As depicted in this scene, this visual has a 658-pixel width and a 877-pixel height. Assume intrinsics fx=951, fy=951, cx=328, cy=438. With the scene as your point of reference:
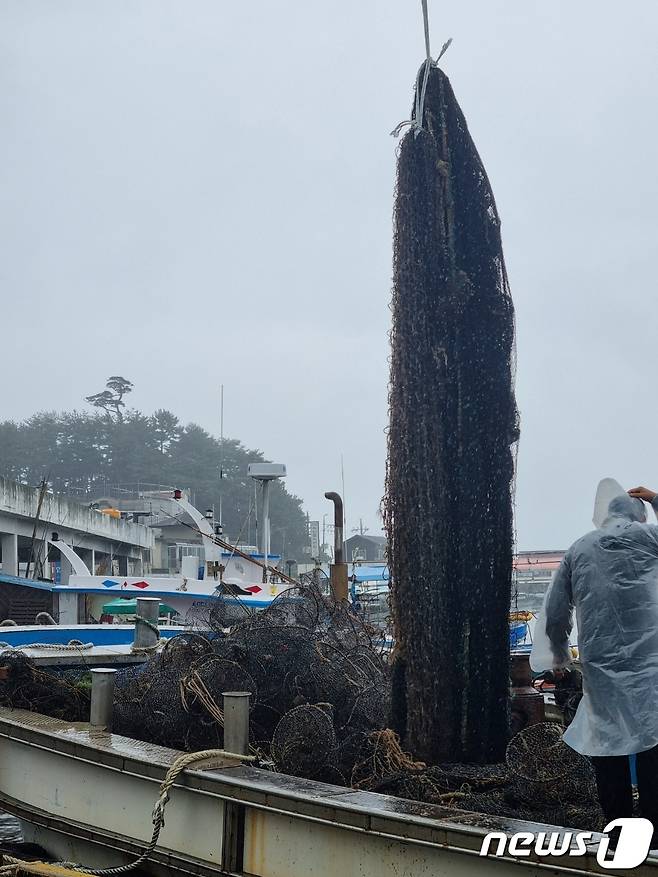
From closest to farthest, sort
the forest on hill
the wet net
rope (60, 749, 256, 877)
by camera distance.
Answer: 1. the wet net
2. rope (60, 749, 256, 877)
3. the forest on hill

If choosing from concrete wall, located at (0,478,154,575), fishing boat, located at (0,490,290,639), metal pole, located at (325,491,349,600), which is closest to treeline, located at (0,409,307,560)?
concrete wall, located at (0,478,154,575)

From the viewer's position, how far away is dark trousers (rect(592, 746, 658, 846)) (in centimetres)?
406

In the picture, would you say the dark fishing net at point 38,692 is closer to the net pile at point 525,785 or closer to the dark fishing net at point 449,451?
the dark fishing net at point 449,451

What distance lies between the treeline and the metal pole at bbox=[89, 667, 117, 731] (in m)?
69.2

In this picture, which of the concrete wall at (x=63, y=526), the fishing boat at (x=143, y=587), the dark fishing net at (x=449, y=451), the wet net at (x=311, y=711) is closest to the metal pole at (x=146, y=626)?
the wet net at (x=311, y=711)

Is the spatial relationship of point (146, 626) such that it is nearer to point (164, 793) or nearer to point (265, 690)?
point (265, 690)

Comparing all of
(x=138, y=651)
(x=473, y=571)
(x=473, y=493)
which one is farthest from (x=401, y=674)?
(x=138, y=651)

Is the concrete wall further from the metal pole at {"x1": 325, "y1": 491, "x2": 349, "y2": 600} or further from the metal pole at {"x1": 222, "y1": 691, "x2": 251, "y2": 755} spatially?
the metal pole at {"x1": 222, "y1": 691, "x2": 251, "y2": 755}

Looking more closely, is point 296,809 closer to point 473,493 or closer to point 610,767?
point 610,767

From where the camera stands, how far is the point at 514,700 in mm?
6223

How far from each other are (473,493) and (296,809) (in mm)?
2311

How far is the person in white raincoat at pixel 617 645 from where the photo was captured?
407cm

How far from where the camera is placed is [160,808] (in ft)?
16.3

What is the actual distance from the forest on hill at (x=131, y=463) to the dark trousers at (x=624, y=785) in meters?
71.7
